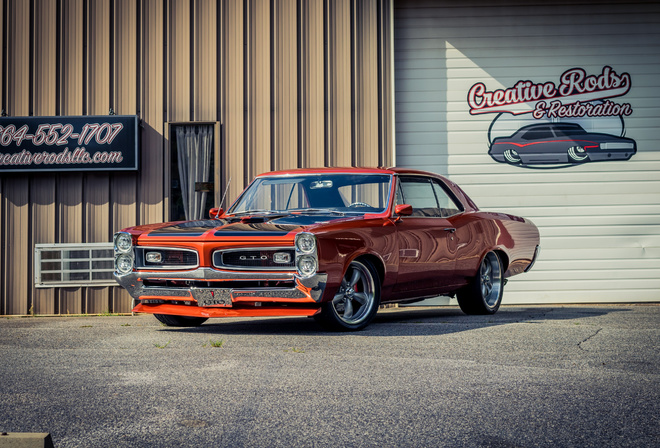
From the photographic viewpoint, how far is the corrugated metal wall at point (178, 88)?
11133mm

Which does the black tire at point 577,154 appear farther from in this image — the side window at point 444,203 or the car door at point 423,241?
the car door at point 423,241

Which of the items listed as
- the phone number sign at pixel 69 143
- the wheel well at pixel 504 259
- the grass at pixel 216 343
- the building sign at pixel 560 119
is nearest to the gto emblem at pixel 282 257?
the grass at pixel 216 343

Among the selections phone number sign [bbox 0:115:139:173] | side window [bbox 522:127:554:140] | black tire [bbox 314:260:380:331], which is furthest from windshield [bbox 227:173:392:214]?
side window [bbox 522:127:554:140]

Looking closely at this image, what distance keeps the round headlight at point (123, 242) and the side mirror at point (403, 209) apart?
2.33m

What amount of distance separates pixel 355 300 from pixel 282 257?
86cm

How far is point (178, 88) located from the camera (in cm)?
1126

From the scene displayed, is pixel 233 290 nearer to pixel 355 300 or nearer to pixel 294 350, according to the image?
pixel 294 350

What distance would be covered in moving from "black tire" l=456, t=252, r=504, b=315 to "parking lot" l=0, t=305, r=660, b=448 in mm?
1420

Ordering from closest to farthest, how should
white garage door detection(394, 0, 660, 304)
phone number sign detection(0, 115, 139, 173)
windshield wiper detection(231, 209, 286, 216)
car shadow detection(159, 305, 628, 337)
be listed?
car shadow detection(159, 305, 628, 337), windshield wiper detection(231, 209, 286, 216), phone number sign detection(0, 115, 139, 173), white garage door detection(394, 0, 660, 304)

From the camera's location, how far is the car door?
294 inches

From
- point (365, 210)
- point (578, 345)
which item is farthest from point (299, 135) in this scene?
point (578, 345)

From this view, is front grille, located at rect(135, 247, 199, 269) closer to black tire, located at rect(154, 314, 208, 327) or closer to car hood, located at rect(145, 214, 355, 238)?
car hood, located at rect(145, 214, 355, 238)

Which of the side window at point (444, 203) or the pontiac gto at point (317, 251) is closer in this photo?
the pontiac gto at point (317, 251)

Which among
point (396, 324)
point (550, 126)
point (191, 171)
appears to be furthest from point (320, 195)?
point (550, 126)
